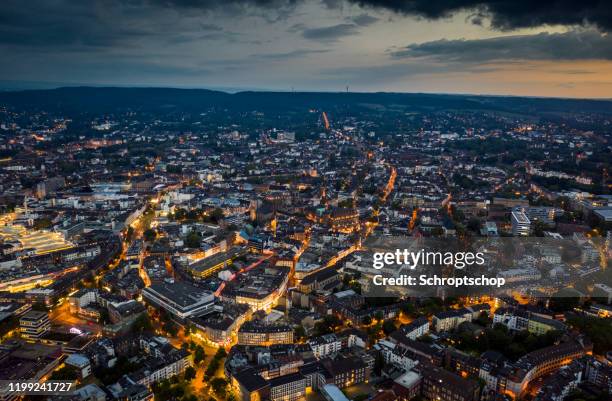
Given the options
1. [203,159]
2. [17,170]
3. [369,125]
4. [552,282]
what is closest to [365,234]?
[552,282]

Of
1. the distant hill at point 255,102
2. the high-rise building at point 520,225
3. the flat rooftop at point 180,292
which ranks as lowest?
the flat rooftop at point 180,292

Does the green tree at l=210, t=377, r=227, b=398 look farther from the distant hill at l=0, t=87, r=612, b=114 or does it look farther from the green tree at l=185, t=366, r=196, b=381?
the distant hill at l=0, t=87, r=612, b=114

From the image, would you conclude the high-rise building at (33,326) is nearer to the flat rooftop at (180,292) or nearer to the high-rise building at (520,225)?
the flat rooftop at (180,292)

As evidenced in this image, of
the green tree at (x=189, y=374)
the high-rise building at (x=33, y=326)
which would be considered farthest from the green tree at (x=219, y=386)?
the high-rise building at (x=33, y=326)

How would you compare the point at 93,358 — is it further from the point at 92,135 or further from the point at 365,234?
the point at 92,135

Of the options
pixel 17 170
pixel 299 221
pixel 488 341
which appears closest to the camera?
pixel 488 341

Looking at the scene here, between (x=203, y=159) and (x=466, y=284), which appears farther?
(x=203, y=159)

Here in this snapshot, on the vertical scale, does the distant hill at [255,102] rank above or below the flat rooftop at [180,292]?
above
